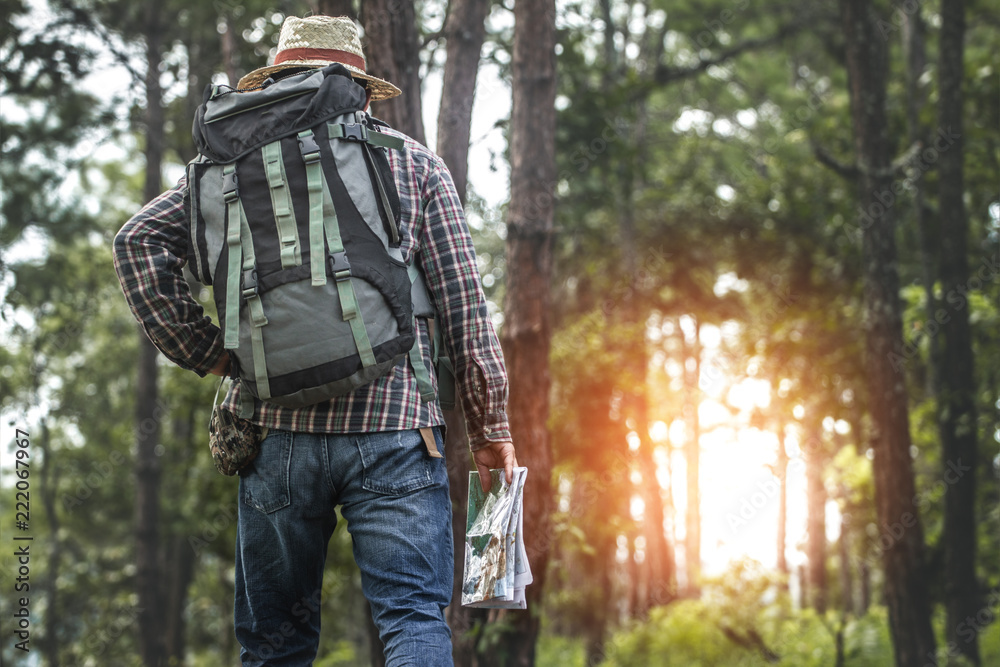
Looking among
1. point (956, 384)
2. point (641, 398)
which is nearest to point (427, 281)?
point (956, 384)

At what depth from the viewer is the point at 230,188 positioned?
2211 millimetres

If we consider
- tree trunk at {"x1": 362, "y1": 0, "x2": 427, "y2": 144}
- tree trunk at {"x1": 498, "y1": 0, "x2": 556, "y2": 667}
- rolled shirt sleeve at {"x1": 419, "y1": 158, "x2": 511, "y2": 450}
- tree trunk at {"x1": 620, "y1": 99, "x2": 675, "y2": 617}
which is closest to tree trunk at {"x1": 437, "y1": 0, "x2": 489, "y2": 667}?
tree trunk at {"x1": 362, "y1": 0, "x2": 427, "y2": 144}

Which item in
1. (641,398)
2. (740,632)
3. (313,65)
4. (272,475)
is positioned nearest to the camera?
(272,475)

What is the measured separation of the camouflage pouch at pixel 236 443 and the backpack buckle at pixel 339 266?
482 millimetres

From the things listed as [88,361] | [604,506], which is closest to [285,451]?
[604,506]

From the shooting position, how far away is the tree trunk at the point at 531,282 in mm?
6105

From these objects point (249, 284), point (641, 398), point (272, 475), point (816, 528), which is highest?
point (641, 398)

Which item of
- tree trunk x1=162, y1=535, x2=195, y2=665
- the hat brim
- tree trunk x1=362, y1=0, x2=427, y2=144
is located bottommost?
tree trunk x1=162, y1=535, x2=195, y2=665

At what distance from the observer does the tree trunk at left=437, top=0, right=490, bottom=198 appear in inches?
203

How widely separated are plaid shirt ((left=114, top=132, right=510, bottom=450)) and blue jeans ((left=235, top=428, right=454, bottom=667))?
0.22 meters

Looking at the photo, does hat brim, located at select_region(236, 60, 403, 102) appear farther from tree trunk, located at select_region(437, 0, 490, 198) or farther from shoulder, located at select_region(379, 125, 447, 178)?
tree trunk, located at select_region(437, 0, 490, 198)

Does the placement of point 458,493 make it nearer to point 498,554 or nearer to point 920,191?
point 498,554

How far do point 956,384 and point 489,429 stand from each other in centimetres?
755

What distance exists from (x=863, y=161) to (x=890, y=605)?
446 cm
